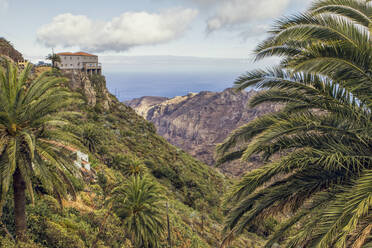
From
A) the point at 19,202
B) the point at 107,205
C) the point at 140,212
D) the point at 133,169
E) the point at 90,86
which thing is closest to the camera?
the point at 19,202

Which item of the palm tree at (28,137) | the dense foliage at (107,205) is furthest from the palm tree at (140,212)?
the palm tree at (28,137)

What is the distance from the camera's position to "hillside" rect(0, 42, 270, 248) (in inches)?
395

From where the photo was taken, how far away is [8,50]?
4934 centimetres

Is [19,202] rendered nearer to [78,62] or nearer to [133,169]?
[133,169]

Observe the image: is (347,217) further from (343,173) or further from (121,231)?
(121,231)

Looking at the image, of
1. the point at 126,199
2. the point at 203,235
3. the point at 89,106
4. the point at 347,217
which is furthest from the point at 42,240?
the point at 89,106

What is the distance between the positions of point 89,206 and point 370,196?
14.6 metres

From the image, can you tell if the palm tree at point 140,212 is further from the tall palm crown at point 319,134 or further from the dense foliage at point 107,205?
the tall palm crown at point 319,134

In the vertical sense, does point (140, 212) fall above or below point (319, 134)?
below

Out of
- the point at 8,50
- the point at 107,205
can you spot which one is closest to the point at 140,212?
the point at 107,205

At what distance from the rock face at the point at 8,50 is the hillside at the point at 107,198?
10848 millimetres

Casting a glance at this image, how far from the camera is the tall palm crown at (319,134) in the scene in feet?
16.9

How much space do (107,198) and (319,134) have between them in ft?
49.5

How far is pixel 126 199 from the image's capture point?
46.1ft
